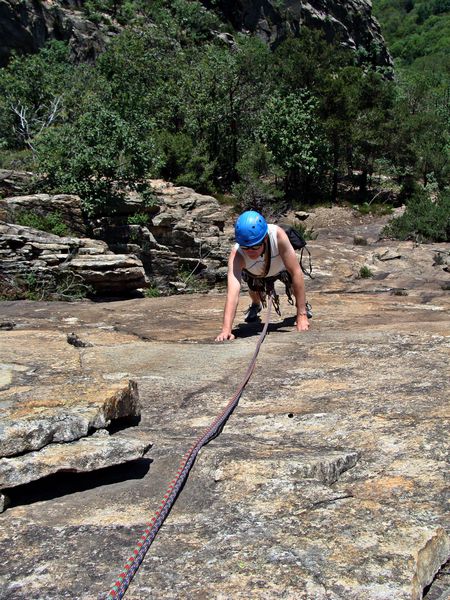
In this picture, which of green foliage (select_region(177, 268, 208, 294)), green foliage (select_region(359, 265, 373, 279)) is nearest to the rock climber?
green foliage (select_region(359, 265, 373, 279))

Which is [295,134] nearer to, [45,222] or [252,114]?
[252,114]

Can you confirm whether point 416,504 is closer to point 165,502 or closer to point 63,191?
point 165,502

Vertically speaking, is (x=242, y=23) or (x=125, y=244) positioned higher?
(x=242, y=23)

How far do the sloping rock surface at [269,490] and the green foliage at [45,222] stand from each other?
23.4 feet

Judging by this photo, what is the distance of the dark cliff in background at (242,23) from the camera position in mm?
34312

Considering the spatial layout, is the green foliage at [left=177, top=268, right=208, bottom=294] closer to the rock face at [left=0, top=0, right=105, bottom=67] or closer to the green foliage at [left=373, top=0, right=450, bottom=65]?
the rock face at [left=0, top=0, right=105, bottom=67]

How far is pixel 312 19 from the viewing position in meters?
53.0

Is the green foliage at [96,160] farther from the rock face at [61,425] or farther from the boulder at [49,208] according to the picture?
the rock face at [61,425]

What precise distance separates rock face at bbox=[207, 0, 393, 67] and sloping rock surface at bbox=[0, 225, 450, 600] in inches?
1870

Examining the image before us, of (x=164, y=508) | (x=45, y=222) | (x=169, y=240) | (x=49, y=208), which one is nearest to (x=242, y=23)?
(x=169, y=240)

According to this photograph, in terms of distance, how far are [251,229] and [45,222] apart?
7363 mm

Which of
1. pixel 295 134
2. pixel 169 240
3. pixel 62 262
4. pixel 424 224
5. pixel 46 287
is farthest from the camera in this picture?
pixel 295 134

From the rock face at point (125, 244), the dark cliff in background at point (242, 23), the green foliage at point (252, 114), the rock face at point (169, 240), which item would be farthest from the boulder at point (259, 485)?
the dark cliff in background at point (242, 23)

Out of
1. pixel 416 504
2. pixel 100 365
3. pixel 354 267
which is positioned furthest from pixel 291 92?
pixel 416 504
